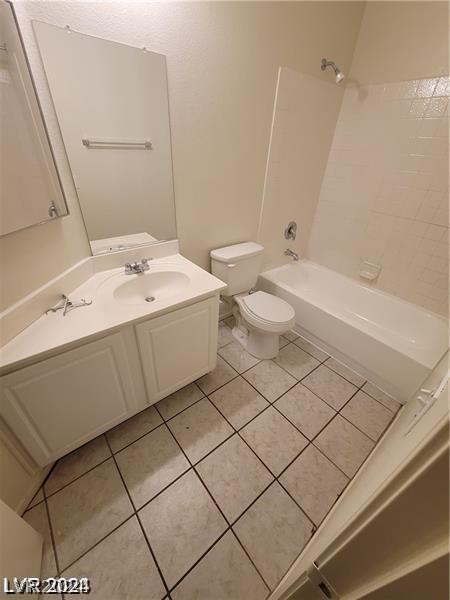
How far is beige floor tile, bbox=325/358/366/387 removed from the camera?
1.74 m

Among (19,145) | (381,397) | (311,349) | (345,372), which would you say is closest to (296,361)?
(311,349)

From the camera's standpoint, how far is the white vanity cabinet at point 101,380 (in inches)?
35.6

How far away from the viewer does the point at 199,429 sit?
140 cm

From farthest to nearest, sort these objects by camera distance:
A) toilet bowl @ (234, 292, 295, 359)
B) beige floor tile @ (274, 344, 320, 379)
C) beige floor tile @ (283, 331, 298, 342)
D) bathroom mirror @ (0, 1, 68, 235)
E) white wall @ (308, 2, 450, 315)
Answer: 1. beige floor tile @ (283, 331, 298, 342)
2. beige floor tile @ (274, 344, 320, 379)
3. toilet bowl @ (234, 292, 295, 359)
4. white wall @ (308, 2, 450, 315)
5. bathroom mirror @ (0, 1, 68, 235)

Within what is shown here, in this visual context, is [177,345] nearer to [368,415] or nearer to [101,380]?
[101,380]

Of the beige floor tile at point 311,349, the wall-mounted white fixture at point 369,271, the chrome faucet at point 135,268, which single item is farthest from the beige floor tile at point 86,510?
the wall-mounted white fixture at point 369,271

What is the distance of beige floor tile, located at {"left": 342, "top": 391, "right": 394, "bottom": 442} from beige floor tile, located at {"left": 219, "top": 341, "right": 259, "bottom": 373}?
68cm

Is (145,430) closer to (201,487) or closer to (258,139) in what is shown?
(201,487)

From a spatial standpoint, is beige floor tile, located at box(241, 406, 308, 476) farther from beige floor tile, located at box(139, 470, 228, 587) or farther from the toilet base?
the toilet base

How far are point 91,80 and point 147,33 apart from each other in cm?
33

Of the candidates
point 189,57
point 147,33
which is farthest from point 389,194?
point 147,33

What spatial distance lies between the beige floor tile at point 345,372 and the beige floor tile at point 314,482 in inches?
25.3

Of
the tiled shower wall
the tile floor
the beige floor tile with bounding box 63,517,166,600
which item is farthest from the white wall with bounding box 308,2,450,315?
the beige floor tile with bounding box 63,517,166,600

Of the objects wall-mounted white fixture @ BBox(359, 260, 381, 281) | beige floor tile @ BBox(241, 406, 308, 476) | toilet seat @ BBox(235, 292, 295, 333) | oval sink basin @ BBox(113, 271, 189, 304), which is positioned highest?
oval sink basin @ BBox(113, 271, 189, 304)
